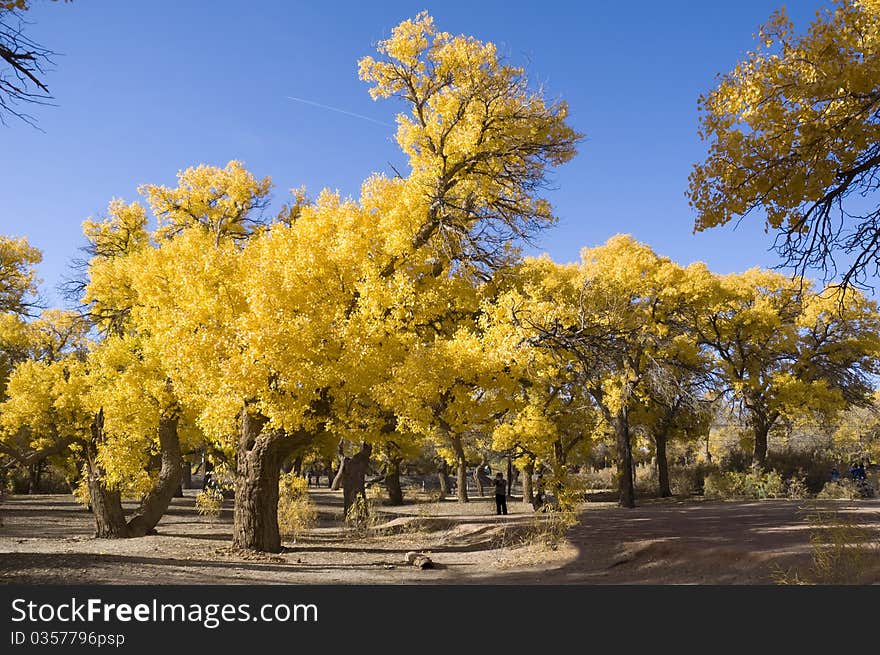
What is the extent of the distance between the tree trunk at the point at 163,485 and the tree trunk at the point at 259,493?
444 cm

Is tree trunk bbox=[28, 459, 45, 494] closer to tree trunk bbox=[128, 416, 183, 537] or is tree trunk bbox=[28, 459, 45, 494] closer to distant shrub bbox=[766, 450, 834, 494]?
tree trunk bbox=[128, 416, 183, 537]

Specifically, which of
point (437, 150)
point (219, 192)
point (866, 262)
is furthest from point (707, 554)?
point (219, 192)

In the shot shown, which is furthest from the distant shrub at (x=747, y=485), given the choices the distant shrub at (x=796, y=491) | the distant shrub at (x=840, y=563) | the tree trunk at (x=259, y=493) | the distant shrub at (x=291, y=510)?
the tree trunk at (x=259, y=493)

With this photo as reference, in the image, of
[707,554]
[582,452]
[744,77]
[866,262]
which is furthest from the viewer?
[582,452]

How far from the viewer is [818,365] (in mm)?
26453

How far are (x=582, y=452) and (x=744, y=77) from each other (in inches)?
748

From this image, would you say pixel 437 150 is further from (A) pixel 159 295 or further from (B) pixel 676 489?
(B) pixel 676 489

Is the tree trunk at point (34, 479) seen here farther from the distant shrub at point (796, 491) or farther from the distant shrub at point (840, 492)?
the distant shrub at point (840, 492)

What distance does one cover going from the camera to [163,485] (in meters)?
16.2

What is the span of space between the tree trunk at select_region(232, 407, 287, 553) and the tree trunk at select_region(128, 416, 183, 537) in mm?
4436

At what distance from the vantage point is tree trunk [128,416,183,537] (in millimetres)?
15758

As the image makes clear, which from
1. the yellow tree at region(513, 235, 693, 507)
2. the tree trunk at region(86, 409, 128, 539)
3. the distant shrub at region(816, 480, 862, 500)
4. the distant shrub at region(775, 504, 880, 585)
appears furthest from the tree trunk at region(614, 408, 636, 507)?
the tree trunk at region(86, 409, 128, 539)

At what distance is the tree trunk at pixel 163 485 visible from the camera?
15758 mm

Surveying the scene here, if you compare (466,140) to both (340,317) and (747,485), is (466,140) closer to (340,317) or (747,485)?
(340,317)
